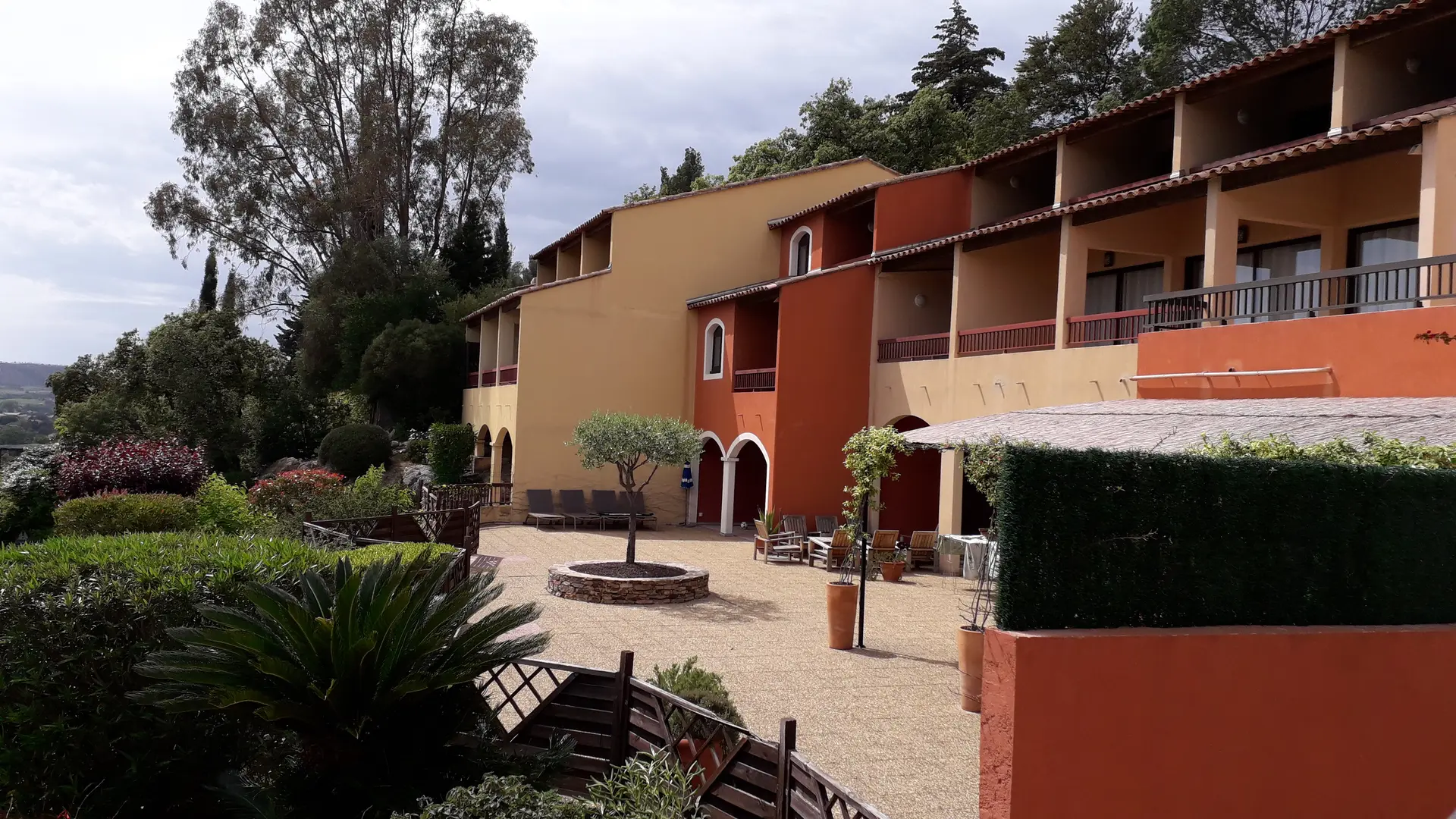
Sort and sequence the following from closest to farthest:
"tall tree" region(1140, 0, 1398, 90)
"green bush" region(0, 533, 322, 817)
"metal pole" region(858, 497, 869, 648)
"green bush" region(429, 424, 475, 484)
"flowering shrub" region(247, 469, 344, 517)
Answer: "green bush" region(0, 533, 322, 817), "metal pole" region(858, 497, 869, 648), "flowering shrub" region(247, 469, 344, 517), "green bush" region(429, 424, 475, 484), "tall tree" region(1140, 0, 1398, 90)

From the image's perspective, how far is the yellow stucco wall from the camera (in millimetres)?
25438

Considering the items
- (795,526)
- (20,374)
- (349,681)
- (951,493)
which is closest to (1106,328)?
(951,493)

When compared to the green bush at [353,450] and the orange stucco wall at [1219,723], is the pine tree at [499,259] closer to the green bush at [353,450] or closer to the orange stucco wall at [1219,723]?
the green bush at [353,450]

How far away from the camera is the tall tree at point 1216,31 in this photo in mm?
31047

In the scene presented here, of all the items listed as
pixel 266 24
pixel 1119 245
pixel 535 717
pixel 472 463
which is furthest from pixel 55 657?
pixel 266 24

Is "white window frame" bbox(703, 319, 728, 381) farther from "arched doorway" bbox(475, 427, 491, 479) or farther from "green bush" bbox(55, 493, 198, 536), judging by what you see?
"green bush" bbox(55, 493, 198, 536)

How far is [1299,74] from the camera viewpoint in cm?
1545

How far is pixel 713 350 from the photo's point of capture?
25891mm

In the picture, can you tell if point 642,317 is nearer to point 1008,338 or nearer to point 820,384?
point 820,384

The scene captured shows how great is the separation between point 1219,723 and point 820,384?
16013 millimetres

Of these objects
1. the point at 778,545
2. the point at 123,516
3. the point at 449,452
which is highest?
the point at 449,452

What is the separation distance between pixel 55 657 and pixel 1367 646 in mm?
7953

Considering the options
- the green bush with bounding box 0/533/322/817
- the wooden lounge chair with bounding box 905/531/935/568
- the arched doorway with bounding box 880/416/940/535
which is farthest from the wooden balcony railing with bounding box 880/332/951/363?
the green bush with bounding box 0/533/322/817

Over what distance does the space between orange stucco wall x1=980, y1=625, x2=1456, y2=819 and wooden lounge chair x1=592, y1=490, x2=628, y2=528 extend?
19.4 m
